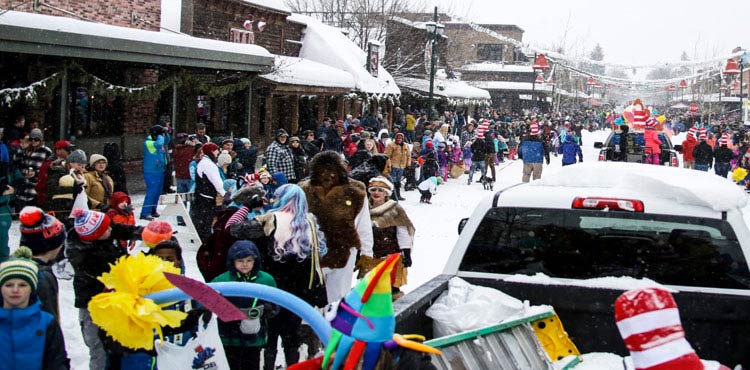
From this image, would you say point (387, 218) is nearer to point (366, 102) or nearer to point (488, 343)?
point (488, 343)

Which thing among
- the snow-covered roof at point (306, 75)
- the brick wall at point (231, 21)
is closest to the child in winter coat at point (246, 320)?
the snow-covered roof at point (306, 75)

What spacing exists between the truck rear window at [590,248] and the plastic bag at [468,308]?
30 cm

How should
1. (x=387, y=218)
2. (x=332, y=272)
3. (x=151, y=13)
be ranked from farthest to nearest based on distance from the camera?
(x=151, y=13) < (x=387, y=218) < (x=332, y=272)

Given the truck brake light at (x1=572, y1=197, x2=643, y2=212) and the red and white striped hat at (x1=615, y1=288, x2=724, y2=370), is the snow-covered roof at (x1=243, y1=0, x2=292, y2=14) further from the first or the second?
the red and white striped hat at (x1=615, y1=288, x2=724, y2=370)

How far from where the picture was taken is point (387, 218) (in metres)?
7.40

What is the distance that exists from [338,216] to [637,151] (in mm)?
14990

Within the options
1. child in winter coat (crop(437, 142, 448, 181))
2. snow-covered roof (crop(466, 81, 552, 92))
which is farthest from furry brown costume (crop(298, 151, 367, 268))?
snow-covered roof (crop(466, 81, 552, 92))

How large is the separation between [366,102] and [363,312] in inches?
1123

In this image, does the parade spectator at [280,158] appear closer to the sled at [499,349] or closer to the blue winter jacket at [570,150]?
the sled at [499,349]

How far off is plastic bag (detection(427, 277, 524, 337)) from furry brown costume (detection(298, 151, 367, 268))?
2139 mm

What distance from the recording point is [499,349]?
13.3 feet

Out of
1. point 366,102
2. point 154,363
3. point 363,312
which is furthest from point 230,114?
point 363,312

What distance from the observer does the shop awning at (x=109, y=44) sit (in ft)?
40.2

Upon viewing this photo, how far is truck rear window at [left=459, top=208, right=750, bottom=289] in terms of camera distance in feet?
15.0
